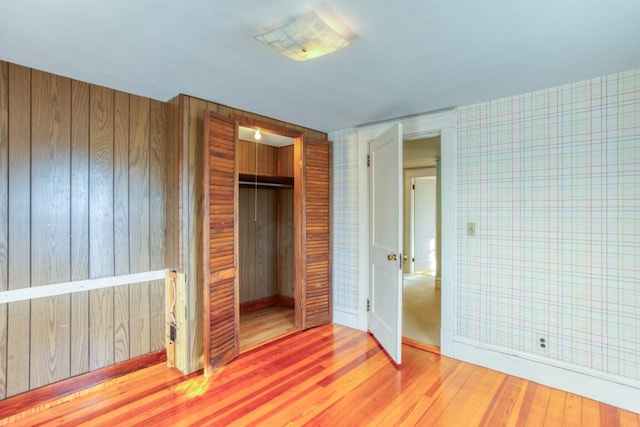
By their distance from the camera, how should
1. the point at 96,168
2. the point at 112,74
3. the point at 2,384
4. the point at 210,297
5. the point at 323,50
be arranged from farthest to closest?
the point at 210,297 < the point at 96,168 < the point at 112,74 < the point at 2,384 < the point at 323,50

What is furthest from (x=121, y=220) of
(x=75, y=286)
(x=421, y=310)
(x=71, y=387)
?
(x=421, y=310)

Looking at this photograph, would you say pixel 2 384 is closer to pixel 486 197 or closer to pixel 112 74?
pixel 112 74

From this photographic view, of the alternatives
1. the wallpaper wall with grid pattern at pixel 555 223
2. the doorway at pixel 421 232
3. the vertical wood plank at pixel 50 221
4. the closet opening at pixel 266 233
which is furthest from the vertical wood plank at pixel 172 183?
the doorway at pixel 421 232

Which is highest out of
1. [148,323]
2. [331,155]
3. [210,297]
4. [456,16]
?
[456,16]

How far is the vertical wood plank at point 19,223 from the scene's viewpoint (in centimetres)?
197

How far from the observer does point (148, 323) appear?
101 inches

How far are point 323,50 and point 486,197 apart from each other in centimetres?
180

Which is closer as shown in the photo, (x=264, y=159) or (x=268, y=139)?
(x=268, y=139)

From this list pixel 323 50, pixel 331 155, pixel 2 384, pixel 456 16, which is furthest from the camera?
pixel 331 155

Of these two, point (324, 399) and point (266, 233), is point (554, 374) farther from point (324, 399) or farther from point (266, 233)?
point (266, 233)

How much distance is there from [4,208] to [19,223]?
0.37 ft

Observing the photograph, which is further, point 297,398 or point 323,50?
point 297,398

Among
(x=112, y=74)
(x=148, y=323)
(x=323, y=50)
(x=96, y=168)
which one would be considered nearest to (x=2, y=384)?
(x=148, y=323)

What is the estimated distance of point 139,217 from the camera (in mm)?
2516
